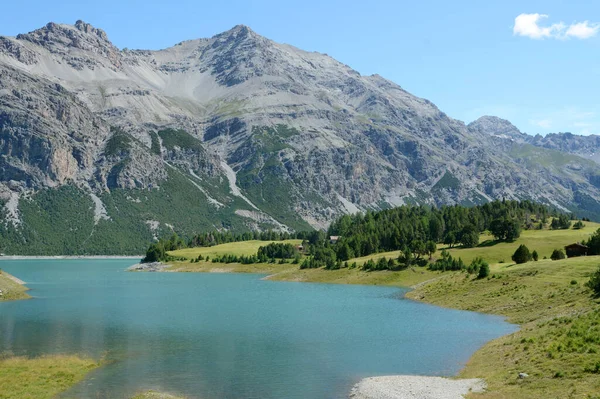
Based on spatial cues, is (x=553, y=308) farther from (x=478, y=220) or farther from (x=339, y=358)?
(x=478, y=220)

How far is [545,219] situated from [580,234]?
40.6m

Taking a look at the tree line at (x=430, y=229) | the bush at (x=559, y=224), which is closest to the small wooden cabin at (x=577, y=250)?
the tree line at (x=430, y=229)

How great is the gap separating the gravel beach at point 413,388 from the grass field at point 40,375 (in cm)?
2349

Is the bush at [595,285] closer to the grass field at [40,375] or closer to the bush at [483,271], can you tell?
the bush at [483,271]

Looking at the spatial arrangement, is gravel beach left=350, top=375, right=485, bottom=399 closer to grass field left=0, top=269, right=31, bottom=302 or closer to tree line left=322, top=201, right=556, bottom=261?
grass field left=0, top=269, right=31, bottom=302

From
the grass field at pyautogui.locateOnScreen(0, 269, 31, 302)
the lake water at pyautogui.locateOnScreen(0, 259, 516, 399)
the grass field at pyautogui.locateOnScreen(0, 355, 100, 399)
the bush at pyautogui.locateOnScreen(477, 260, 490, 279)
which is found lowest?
the lake water at pyautogui.locateOnScreen(0, 259, 516, 399)

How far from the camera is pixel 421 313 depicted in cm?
8312

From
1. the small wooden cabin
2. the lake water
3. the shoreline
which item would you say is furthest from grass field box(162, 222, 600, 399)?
the small wooden cabin

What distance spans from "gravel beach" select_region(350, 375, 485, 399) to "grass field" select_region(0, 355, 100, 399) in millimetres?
23492

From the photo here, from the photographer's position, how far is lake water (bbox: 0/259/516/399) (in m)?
43.6

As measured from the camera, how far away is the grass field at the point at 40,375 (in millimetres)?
39825

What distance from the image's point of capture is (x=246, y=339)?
207 feet

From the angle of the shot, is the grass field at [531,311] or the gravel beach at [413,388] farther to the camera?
the gravel beach at [413,388]

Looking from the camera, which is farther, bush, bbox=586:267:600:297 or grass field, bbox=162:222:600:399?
bush, bbox=586:267:600:297
